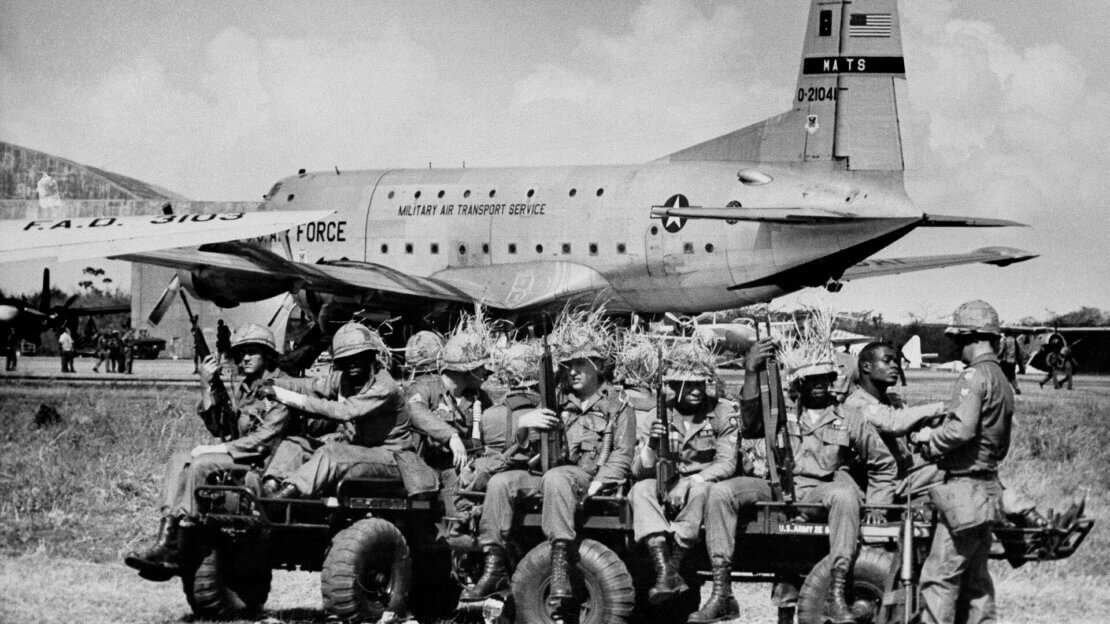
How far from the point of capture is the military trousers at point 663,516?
896 cm

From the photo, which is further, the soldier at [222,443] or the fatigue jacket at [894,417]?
the soldier at [222,443]

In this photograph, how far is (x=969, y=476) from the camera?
8664 millimetres

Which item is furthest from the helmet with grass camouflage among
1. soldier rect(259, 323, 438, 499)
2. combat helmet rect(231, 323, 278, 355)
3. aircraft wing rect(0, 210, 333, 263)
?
aircraft wing rect(0, 210, 333, 263)

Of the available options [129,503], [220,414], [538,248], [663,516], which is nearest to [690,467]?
[663,516]

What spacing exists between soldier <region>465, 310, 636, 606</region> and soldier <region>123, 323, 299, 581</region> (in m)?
1.91

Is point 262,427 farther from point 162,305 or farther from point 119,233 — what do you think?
point 162,305

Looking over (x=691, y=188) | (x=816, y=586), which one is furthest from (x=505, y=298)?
(x=816, y=586)

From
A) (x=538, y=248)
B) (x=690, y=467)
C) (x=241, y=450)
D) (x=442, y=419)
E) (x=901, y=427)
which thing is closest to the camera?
(x=901, y=427)

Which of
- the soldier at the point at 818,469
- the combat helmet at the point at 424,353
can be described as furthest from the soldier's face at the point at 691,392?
the combat helmet at the point at 424,353

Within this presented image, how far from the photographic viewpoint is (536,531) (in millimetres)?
9523

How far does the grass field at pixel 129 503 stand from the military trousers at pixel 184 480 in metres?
1.07

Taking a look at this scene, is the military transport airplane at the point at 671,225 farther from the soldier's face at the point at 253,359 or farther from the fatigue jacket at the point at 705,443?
the fatigue jacket at the point at 705,443

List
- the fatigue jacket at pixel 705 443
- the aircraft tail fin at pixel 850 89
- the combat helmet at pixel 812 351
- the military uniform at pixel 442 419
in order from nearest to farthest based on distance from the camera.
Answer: the fatigue jacket at pixel 705 443
the combat helmet at pixel 812 351
the military uniform at pixel 442 419
the aircraft tail fin at pixel 850 89

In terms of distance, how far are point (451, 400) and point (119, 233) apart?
3.69 m
